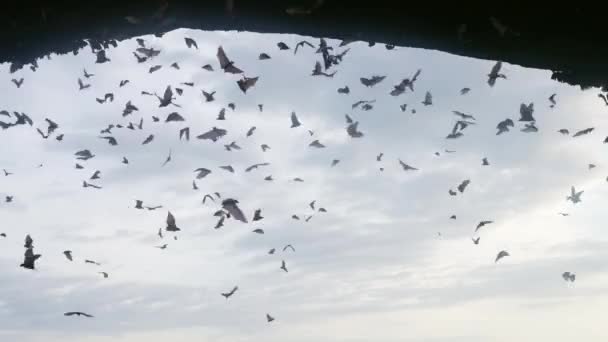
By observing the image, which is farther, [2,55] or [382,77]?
[382,77]

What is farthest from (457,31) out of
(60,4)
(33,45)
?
(33,45)

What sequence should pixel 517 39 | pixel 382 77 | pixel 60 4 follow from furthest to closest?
pixel 382 77, pixel 517 39, pixel 60 4

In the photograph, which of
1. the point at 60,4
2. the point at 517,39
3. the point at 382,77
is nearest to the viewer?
the point at 60,4

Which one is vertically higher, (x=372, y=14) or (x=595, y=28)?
(x=372, y=14)

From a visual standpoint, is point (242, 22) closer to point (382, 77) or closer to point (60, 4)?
point (60, 4)

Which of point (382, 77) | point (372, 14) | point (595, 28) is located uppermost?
point (382, 77)

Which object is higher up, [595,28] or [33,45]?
[33,45]

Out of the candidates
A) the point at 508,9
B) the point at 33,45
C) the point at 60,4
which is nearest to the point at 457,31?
the point at 508,9

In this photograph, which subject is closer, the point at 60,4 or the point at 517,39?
the point at 60,4

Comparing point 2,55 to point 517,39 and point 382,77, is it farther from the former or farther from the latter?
point 382,77
